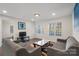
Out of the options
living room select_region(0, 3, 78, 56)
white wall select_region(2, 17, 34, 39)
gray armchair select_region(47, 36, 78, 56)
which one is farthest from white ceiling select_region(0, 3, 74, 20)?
gray armchair select_region(47, 36, 78, 56)

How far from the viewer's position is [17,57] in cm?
212

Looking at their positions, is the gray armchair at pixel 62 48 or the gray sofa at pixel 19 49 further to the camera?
the gray armchair at pixel 62 48

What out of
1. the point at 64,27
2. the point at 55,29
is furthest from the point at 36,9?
the point at 64,27

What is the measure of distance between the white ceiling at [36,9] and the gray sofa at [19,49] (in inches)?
25.8

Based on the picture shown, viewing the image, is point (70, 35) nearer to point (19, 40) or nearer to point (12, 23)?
point (19, 40)

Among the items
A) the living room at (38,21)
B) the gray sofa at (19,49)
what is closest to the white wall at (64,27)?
the living room at (38,21)

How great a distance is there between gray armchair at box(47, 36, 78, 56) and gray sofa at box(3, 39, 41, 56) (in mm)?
285

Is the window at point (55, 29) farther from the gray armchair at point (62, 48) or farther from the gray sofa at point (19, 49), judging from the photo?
the gray sofa at point (19, 49)

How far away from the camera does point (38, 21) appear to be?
2453mm

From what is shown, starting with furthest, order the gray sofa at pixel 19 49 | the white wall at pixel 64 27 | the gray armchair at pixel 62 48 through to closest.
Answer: the white wall at pixel 64 27, the gray armchair at pixel 62 48, the gray sofa at pixel 19 49

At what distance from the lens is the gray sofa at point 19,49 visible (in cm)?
208

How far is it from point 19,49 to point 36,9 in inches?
38.4

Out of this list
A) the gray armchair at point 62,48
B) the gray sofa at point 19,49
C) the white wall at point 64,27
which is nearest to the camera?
the gray sofa at point 19,49

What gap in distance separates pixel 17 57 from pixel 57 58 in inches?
34.4
